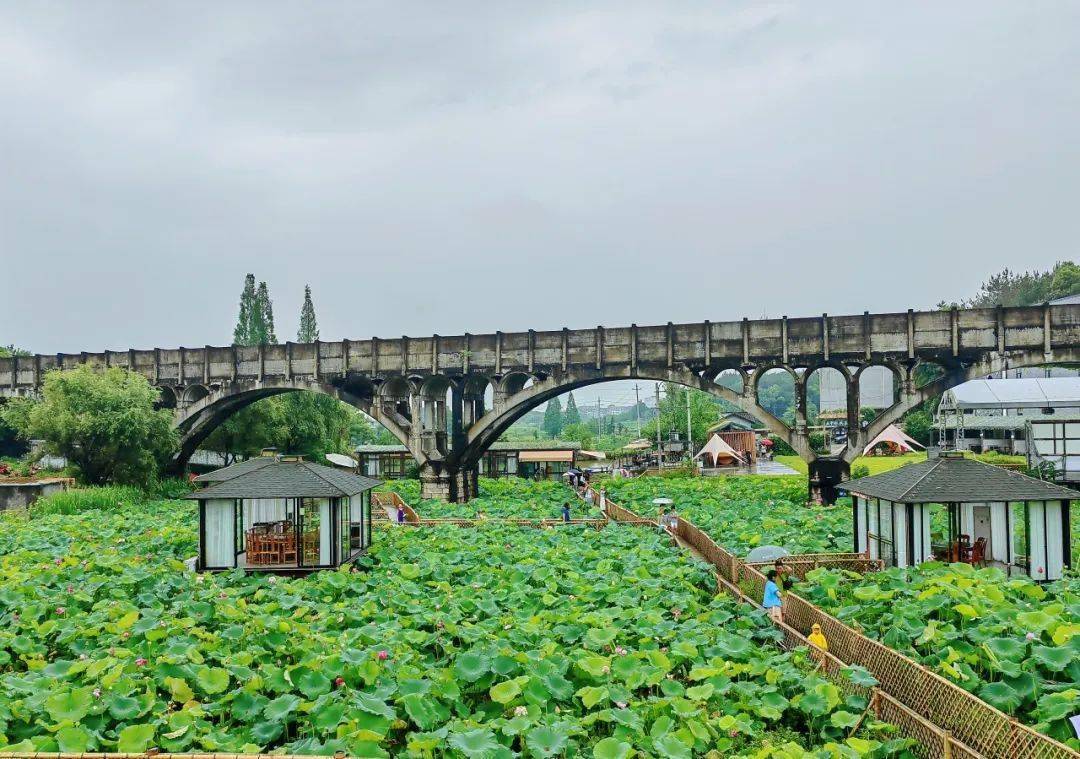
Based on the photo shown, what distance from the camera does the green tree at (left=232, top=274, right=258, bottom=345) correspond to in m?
62.0

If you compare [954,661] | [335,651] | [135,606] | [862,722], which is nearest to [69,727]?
[335,651]

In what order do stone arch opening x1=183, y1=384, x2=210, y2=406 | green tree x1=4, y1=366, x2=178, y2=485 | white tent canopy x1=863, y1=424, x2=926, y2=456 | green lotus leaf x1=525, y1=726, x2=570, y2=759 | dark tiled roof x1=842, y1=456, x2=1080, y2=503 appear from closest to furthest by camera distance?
green lotus leaf x1=525, y1=726, x2=570, y2=759
dark tiled roof x1=842, y1=456, x2=1080, y2=503
green tree x1=4, y1=366, x2=178, y2=485
stone arch opening x1=183, y1=384, x2=210, y2=406
white tent canopy x1=863, y1=424, x2=926, y2=456

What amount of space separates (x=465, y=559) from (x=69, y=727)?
11.8 meters

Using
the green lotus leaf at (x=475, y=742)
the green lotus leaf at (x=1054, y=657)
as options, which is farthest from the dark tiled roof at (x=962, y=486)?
the green lotus leaf at (x=475, y=742)

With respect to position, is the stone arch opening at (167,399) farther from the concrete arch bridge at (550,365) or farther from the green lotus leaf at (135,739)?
the green lotus leaf at (135,739)

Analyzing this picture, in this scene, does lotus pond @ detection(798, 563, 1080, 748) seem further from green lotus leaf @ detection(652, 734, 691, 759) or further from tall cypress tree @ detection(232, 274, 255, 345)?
tall cypress tree @ detection(232, 274, 255, 345)

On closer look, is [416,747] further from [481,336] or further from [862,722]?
[481,336]

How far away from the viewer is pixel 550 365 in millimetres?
37062

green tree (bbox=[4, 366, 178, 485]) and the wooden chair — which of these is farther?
green tree (bbox=[4, 366, 178, 485])

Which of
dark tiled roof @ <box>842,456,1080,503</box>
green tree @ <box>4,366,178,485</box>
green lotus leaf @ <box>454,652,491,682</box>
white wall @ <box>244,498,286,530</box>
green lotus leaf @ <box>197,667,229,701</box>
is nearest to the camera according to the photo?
green lotus leaf @ <box>197,667,229,701</box>

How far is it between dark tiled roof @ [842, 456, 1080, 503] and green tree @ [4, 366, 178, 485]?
3129 cm

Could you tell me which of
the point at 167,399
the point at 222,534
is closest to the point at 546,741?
the point at 222,534

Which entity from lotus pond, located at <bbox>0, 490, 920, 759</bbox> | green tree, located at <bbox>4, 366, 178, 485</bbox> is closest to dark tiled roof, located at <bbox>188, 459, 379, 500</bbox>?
lotus pond, located at <bbox>0, 490, 920, 759</bbox>

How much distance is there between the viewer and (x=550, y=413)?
159625mm
